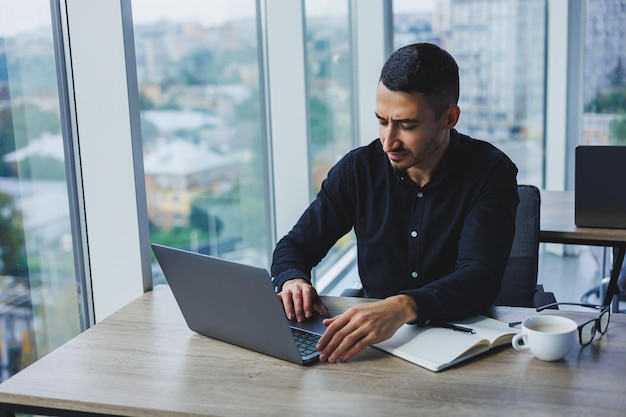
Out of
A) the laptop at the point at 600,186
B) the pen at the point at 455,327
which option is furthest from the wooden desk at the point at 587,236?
the pen at the point at 455,327

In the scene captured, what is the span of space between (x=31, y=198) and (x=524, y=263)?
144 centimetres

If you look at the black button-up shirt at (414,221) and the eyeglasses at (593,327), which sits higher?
the black button-up shirt at (414,221)

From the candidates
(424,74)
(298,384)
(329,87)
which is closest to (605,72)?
(329,87)

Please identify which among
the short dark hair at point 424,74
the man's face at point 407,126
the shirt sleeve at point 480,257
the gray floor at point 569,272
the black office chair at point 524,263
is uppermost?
the short dark hair at point 424,74

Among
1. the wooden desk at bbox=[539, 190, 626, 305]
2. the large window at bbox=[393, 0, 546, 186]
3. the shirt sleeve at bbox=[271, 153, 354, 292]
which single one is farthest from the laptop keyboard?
the large window at bbox=[393, 0, 546, 186]

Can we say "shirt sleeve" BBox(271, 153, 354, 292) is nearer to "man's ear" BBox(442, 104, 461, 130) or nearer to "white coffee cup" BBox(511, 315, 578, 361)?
"man's ear" BBox(442, 104, 461, 130)

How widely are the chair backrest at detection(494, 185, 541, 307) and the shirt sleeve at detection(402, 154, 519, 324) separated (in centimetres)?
41

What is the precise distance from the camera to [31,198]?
1.94 m

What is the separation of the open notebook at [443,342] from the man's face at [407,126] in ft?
1.46

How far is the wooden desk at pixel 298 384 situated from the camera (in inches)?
50.7

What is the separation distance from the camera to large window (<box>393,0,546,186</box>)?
16.1 ft

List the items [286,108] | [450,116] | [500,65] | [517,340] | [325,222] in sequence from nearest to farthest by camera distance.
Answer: [517,340]
[450,116]
[325,222]
[286,108]
[500,65]

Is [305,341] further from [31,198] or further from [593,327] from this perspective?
[31,198]

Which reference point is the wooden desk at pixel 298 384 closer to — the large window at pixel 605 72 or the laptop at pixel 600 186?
the laptop at pixel 600 186
